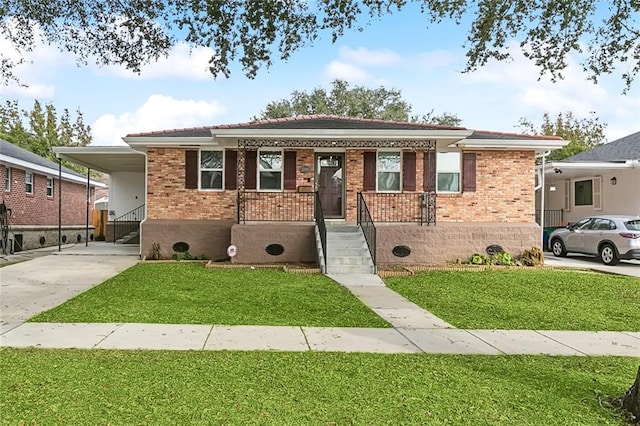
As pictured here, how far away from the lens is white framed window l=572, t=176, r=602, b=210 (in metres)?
18.8

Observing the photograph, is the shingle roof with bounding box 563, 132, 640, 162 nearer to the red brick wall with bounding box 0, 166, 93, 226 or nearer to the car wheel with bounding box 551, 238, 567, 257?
the car wheel with bounding box 551, 238, 567, 257

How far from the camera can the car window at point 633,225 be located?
13.5 meters

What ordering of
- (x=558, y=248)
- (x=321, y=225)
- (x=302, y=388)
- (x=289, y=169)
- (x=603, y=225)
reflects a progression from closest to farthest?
1. (x=302, y=388)
2. (x=321, y=225)
3. (x=289, y=169)
4. (x=603, y=225)
5. (x=558, y=248)

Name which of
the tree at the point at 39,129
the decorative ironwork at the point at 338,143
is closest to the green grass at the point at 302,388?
the decorative ironwork at the point at 338,143

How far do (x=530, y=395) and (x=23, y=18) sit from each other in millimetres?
7855

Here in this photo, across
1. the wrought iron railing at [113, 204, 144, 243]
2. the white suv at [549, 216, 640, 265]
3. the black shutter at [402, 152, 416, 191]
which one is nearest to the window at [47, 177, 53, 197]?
the wrought iron railing at [113, 204, 144, 243]

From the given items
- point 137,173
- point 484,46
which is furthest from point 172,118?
point 484,46

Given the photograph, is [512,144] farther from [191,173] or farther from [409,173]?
[191,173]

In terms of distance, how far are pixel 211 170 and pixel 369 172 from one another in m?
4.71

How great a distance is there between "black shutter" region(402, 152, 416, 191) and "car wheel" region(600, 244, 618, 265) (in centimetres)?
627

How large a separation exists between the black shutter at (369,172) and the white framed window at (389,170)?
0.17m

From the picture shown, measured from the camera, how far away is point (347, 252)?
38.9 feet

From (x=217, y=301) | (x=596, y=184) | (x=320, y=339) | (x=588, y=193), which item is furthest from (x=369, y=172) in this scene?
(x=588, y=193)

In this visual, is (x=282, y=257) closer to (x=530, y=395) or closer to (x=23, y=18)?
(x=23, y=18)
